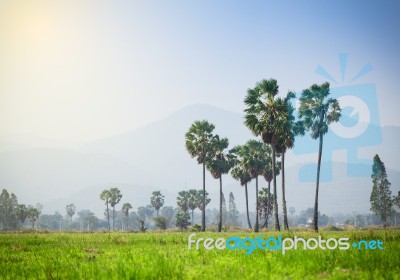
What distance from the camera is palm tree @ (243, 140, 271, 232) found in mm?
63594

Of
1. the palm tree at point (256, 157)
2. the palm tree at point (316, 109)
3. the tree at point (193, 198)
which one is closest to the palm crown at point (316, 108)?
the palm tree at point (316, 109)

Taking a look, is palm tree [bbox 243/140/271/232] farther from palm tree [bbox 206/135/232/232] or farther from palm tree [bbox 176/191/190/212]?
palm tree [bbox 176/191/190/212]

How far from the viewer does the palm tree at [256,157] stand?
63594 millimetres

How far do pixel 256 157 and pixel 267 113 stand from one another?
2031 cm

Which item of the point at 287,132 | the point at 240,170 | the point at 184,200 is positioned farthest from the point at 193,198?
the point at 287,132

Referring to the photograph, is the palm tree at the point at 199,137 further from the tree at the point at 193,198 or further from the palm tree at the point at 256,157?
the tree at the point at 193,198

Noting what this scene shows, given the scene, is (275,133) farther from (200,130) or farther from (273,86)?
(200,130)

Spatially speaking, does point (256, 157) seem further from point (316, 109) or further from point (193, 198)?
point (193, 198)

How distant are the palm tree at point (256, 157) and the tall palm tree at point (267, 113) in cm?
1745

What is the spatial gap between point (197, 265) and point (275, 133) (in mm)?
34717

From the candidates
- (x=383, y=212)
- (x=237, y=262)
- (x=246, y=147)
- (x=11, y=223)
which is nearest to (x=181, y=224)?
(x=246, y=147)

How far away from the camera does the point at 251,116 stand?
46125 millimetres

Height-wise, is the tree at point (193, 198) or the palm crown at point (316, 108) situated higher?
the palm crown at point (316, 108)

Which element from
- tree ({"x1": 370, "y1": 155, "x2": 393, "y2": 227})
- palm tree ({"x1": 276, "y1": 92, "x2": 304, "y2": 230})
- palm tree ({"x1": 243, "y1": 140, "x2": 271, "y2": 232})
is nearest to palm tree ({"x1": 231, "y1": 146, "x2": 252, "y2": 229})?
palm tree ({"x1": 243, "y1": 140, "x2": 271, "y2": 232})
